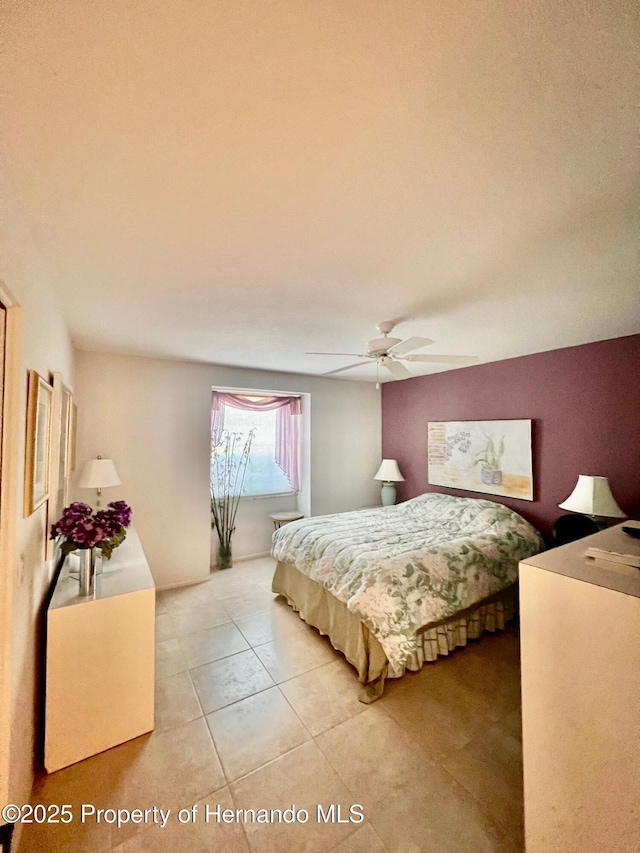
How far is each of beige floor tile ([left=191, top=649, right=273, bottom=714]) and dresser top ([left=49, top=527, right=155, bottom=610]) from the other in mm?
805

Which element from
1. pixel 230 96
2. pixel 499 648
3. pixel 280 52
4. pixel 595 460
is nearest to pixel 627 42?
pixel 280 52

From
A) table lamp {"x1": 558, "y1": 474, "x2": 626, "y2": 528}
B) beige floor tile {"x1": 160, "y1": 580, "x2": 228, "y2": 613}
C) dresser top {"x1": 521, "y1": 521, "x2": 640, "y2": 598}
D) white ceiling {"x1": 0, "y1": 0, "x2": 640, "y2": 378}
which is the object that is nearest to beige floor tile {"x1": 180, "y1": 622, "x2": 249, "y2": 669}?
beige floor tile {"x1": 160, "y1": 580, "x2": 228, "y2": 613}

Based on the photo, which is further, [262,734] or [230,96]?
[262,734]

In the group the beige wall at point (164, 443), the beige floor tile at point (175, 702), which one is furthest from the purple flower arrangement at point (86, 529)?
the beige wall at point (164, 443)

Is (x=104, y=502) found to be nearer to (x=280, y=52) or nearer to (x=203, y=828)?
(x=203, y=828)

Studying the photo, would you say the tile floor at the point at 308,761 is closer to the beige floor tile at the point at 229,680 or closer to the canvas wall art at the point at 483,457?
the beige floor tile at the point at 229,680

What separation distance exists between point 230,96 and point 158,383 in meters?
3.16

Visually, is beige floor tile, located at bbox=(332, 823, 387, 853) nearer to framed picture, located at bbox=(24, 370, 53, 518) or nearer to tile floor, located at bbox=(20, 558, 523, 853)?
tile floor, located at bbox=(20, 558, 523, 853)

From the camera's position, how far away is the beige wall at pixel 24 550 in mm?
1136

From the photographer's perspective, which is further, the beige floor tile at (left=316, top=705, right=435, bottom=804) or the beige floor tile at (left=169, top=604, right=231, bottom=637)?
the beige floor tile at (left=169, top=604, right=231, bottom=637)

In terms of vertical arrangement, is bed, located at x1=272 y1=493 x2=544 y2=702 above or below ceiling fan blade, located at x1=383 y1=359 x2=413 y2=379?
below

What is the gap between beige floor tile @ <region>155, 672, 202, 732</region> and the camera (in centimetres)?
189

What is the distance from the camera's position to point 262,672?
7.40ft

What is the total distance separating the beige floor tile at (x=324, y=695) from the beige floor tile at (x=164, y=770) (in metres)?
0.51
